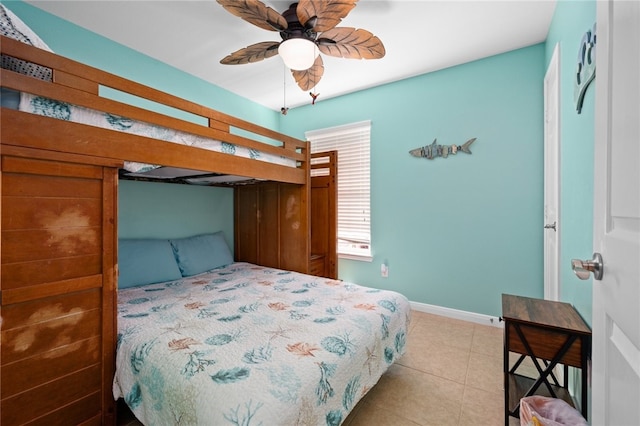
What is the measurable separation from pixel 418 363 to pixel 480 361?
453 millimetres

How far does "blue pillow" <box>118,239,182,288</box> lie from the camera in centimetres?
215

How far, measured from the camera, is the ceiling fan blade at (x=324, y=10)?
1.40 metres

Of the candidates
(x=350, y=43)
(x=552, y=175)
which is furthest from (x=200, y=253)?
(x=552, y=175)

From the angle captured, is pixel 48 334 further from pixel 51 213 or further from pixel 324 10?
pixel 324 10

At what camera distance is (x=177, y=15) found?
2.01 m

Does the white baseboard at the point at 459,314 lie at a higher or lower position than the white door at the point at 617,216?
lower

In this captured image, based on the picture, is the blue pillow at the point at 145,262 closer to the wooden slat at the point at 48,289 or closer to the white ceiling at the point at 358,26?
the wooden slat at the point at 48,289

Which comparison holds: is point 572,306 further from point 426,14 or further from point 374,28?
point 374,28

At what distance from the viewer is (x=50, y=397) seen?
1.11 meters

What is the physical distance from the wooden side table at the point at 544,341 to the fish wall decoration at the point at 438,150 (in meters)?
1.61

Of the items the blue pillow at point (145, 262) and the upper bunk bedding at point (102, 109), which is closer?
the upper bunk bedding at point (102, 109)

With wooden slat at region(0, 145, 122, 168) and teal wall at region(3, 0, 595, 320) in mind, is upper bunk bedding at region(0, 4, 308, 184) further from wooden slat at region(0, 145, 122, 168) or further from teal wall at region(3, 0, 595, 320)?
teal wall at region(3, 0, 595, 320)

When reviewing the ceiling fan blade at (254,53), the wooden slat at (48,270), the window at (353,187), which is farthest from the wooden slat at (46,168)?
the window at (353,187)

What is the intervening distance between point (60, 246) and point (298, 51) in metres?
1.58
